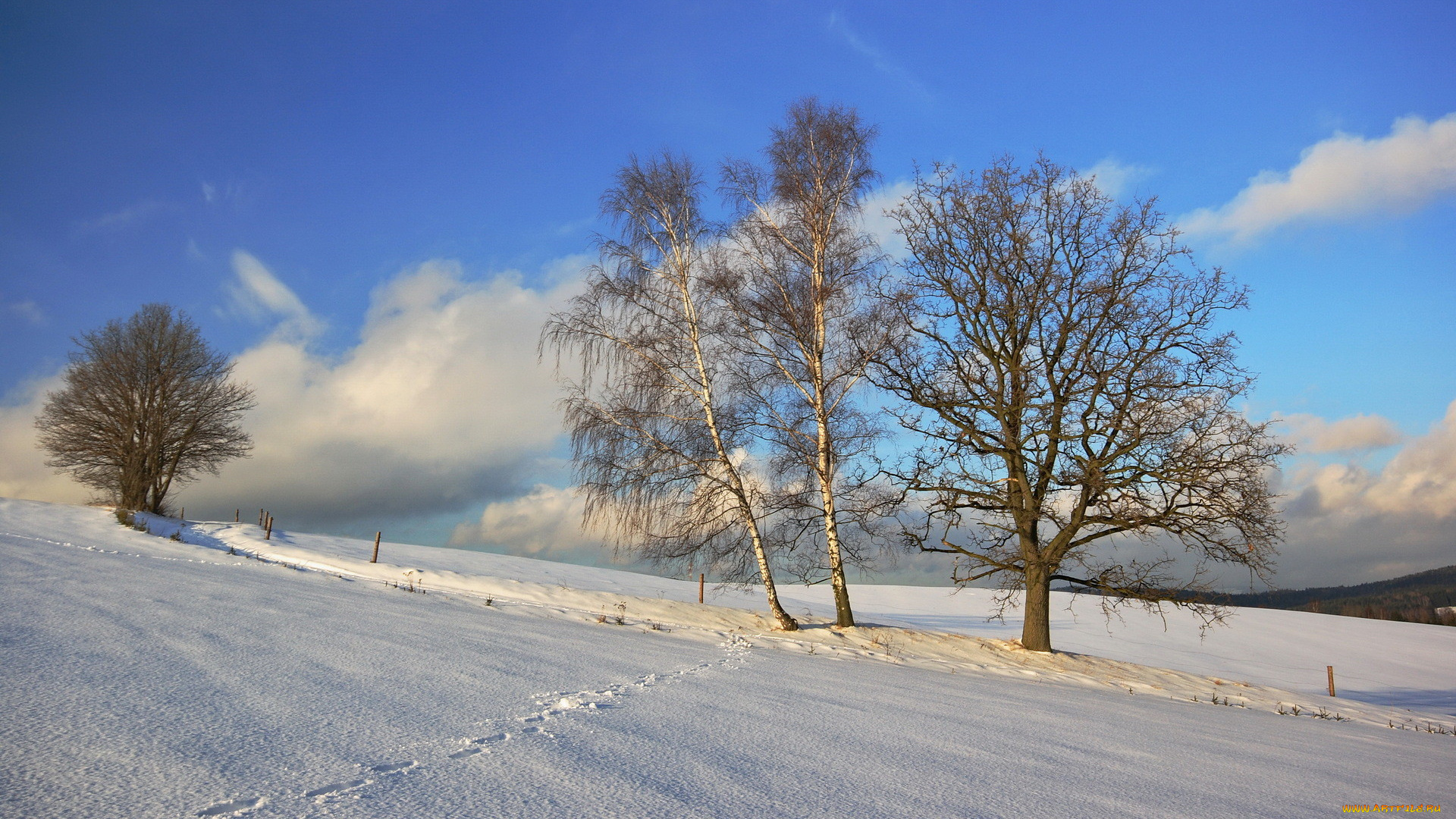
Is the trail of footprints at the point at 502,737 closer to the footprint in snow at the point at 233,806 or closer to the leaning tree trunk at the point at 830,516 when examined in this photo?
the footprint in snow at the point at 233,806

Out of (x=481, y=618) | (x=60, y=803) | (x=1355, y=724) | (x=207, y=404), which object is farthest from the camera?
(x=207, y=404)

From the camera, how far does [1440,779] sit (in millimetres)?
5969

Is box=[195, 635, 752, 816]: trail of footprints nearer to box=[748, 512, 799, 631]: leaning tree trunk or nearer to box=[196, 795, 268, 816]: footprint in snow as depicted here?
box=[196, 795, 268, 816]: footprint in snow

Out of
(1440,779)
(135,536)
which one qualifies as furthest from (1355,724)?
(135,536)

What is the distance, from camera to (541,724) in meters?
4.40

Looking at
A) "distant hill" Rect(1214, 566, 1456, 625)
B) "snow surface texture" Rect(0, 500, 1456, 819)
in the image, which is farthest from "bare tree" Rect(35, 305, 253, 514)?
"distant hill" Rect(1214, 566, 1456, 625)

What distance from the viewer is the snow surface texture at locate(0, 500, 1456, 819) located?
316 centimetres

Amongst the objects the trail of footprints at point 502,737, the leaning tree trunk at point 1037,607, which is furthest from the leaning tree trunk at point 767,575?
the trail of footprints at point 502,737

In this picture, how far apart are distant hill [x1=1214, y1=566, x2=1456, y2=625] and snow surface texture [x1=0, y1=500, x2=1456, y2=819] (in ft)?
95.8

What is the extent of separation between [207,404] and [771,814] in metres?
38.3

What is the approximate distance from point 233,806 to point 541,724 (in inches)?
71.6

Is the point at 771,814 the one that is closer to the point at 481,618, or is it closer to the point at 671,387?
the point at 481,618

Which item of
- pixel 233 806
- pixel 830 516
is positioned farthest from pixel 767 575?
pixel 233 806

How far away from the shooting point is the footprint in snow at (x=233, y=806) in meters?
2.73
